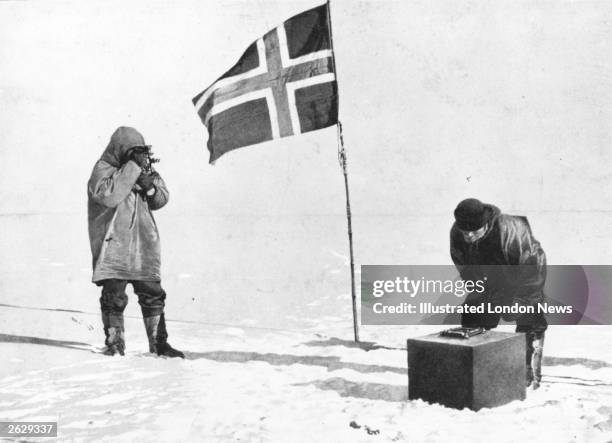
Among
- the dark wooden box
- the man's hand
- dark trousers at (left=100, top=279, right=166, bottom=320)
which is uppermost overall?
the man's hand

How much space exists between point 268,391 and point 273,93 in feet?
7.58

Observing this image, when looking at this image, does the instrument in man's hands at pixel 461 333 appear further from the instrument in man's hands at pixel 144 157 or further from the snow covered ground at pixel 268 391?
the instrument in man's hands at pixel 144 157

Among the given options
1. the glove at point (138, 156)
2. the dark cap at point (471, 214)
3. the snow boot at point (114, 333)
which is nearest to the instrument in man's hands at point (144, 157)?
the glove at point (138, 156)

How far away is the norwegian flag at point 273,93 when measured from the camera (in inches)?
192

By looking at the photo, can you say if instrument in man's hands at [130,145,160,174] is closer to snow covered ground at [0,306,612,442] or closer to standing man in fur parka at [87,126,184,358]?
standing man in fur parka at [87,126,184,358]

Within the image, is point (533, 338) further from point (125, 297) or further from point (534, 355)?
point (125, 297)

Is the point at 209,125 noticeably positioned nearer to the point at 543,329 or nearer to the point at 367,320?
the point at 367,320

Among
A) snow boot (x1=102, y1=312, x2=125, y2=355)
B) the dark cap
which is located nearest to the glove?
snow boot (x1=102, y1=312, x2=125, y2=355)

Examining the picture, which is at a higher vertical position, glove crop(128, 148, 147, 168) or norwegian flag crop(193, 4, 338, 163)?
norwegian flag crop(193, 4, 338, 163)

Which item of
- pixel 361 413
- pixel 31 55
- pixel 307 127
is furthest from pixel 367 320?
pixel 31 55

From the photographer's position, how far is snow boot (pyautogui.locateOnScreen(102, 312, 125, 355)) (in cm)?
457

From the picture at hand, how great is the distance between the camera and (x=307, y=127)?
4.94 metres

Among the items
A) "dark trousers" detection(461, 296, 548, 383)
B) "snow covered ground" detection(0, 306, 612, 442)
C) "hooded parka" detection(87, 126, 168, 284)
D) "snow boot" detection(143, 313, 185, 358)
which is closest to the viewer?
"snow covered ground" detection(0, 306, 612, 442)

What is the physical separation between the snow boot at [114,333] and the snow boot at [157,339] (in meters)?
0.20
